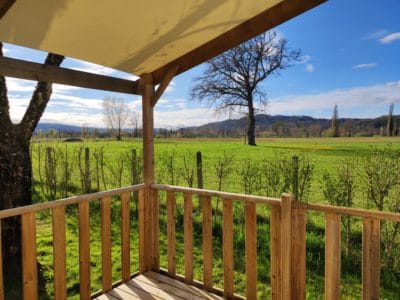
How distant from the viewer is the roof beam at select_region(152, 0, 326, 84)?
6.30 ft

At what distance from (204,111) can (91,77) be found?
26.9 ft

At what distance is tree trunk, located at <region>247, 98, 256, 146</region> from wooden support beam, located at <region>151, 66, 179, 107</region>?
6497mm

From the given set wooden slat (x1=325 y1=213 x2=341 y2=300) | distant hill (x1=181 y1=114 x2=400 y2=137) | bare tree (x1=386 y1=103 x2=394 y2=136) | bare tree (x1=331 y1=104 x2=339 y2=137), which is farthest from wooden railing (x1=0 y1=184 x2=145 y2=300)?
bare tree (x1=331 y1=104 x2=339 y2=137)

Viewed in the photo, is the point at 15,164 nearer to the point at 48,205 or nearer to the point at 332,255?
the point at 48,205

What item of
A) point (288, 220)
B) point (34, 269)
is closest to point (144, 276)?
point (34, 269)

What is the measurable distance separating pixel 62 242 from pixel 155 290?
96 cm

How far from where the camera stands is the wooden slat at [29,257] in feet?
6.60

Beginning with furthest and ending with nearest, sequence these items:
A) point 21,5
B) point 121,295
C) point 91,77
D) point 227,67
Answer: point 227,67 < point 121,295 < point 91,77 < point 21,5

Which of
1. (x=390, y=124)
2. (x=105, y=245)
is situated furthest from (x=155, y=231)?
(x=390, y=124)

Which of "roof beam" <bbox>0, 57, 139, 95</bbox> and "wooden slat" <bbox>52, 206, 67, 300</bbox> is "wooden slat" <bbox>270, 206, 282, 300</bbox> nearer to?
"wooden slat" <bbox>52, 206, 67, 300</bbox>

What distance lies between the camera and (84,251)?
2.42 m

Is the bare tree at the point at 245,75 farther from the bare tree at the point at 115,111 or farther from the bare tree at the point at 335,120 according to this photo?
the bare tree at the point at 115,111

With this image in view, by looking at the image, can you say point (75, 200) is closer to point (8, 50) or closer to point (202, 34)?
point (202, 34)

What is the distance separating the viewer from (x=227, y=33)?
2.30 metres
